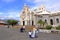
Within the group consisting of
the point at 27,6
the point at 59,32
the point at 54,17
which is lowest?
the point at 59,32

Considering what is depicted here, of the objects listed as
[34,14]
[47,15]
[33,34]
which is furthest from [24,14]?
[33,34]

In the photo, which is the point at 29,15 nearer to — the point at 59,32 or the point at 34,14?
the point at 34,14

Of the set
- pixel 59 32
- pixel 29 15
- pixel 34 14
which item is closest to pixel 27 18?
pixel 29 15

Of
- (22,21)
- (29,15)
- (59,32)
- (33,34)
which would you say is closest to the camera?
(33,34)

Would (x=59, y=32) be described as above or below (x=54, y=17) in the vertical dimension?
below

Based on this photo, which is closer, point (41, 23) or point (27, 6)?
point (41, 23)

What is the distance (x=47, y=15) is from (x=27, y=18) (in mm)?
10995

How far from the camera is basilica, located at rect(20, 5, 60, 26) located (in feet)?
183

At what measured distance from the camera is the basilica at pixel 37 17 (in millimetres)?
55866

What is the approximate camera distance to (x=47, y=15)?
58688mm

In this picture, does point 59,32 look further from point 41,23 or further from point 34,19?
point 34,19

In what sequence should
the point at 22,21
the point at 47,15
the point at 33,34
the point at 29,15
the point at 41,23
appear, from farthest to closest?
1. the point at 22,21
2. the point at 29,15
3. the point at 47,15
4. the point at 41,23
5. the point at 33,34

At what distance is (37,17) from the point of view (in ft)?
198

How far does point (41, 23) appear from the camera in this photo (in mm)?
55000
